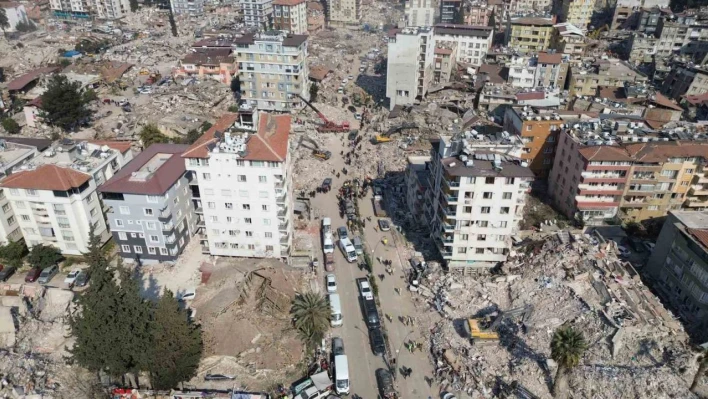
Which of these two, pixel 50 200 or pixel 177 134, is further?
pixel 177 134

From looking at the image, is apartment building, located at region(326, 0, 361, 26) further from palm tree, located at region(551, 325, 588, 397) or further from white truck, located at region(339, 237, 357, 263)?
palm tree, located at region(551, 325, 588, 397)

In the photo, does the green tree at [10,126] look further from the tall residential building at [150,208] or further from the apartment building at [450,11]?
the apartment building at [450,11]

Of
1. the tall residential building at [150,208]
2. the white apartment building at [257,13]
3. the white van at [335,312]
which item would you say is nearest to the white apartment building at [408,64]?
the tall residential building at [150,208]

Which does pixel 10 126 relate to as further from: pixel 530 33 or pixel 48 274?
pixel 530 33

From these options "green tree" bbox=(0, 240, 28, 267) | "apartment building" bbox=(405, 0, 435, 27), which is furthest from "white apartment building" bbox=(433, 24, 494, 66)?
"green tree" bbox=(0, 240, 28, 267)

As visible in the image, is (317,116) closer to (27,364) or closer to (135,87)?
(135,87)

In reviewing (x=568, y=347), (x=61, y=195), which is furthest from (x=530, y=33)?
(x=61, y=195)

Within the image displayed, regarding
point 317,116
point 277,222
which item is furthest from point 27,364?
point 317,116
